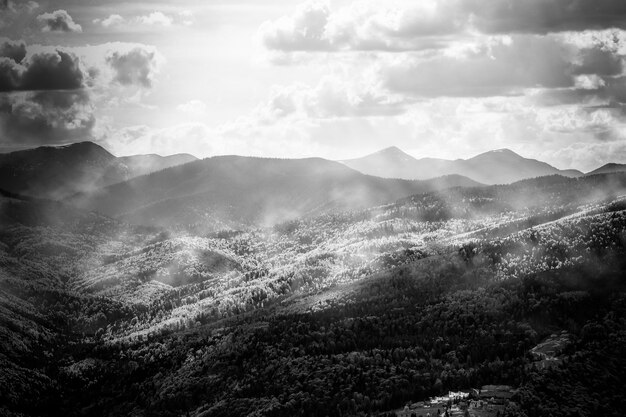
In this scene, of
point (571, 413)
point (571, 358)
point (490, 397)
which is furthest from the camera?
point (571, 358)

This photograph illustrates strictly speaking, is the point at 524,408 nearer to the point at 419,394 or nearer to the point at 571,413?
the point at 571,413

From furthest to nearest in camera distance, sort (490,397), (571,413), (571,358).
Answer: (571,358) → (490,397) → (571,413)

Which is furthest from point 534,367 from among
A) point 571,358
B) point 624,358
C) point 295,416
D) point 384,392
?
point 295,416

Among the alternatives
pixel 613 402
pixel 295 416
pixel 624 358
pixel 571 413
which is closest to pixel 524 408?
pixel 571 413

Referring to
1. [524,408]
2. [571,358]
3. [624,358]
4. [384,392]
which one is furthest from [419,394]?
[624,358]

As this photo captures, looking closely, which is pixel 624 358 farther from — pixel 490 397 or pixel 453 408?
pixel 453 408

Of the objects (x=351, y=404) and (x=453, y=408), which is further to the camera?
(x=351, y=404)

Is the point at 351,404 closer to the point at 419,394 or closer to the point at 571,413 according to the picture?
the point at 419,394
